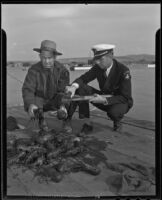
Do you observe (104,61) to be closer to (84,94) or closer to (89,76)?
(89,76)

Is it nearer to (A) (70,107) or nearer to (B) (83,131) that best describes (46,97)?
(A) (70,107)

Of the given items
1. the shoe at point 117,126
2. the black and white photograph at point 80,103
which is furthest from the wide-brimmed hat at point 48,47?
the shoe at point 117,126

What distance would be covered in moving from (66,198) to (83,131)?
0.64m

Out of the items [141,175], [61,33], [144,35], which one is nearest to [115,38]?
[144,35]

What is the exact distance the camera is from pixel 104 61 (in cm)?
301

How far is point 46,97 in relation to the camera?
3049 millimetres

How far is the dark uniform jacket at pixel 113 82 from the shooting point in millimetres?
3016

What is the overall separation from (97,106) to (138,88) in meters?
0.42

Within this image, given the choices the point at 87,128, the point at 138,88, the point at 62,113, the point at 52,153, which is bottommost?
the point at 52,153

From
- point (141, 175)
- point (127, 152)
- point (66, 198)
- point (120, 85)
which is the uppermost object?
point (120, 85)

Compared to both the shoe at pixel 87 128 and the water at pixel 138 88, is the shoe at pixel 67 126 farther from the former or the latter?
the water at pixel 138 88

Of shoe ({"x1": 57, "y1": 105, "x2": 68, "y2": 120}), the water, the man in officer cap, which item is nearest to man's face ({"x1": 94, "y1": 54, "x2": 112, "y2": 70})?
the man in officer cap

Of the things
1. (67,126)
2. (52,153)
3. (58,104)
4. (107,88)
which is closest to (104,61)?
(107,88)

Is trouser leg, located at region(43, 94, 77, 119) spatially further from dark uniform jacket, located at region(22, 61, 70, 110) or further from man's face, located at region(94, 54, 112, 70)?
A: man's face, located at region(94, 54, 112, 70)
